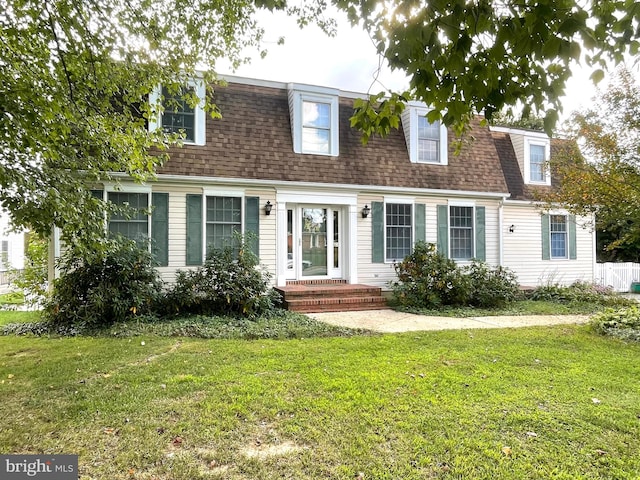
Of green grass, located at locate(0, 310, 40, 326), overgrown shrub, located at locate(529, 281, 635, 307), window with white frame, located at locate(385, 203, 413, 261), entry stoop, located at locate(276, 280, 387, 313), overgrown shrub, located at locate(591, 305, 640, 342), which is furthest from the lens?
window with white frame, located at locate(385, 203, 413, 261)

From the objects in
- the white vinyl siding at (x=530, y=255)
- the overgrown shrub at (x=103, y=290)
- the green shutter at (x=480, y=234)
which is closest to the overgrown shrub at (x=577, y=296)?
the white vinyl siding at (x=530, y=255)

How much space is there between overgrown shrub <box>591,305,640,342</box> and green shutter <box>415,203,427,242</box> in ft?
14.7

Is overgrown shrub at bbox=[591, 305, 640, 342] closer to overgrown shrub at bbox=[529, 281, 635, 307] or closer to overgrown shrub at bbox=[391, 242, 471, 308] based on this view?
overgrown shrub at bbox=[391, 242, 471, 308]

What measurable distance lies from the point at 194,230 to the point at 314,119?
420 cm

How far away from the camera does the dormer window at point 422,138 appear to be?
1086 cm

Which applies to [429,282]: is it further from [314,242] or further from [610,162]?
[610,162]

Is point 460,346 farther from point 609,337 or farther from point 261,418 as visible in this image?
point 261,418

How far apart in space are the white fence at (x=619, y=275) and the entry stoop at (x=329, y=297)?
9.54 meters

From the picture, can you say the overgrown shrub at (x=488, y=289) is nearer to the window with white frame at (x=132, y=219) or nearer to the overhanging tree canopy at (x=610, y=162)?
the overhanging tree canopy at (x=610, y=162)

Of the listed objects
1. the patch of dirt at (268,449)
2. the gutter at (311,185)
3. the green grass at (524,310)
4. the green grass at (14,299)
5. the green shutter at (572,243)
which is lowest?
the green grass at (524,310)

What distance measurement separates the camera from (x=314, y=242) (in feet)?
32.9

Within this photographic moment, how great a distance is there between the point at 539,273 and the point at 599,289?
181 cm

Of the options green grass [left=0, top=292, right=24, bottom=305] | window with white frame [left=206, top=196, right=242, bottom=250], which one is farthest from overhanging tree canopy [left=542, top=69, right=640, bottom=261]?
green grass [left=0, top=292, right=24, bottom=305]

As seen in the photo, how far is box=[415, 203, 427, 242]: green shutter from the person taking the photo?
10594 millimetres
